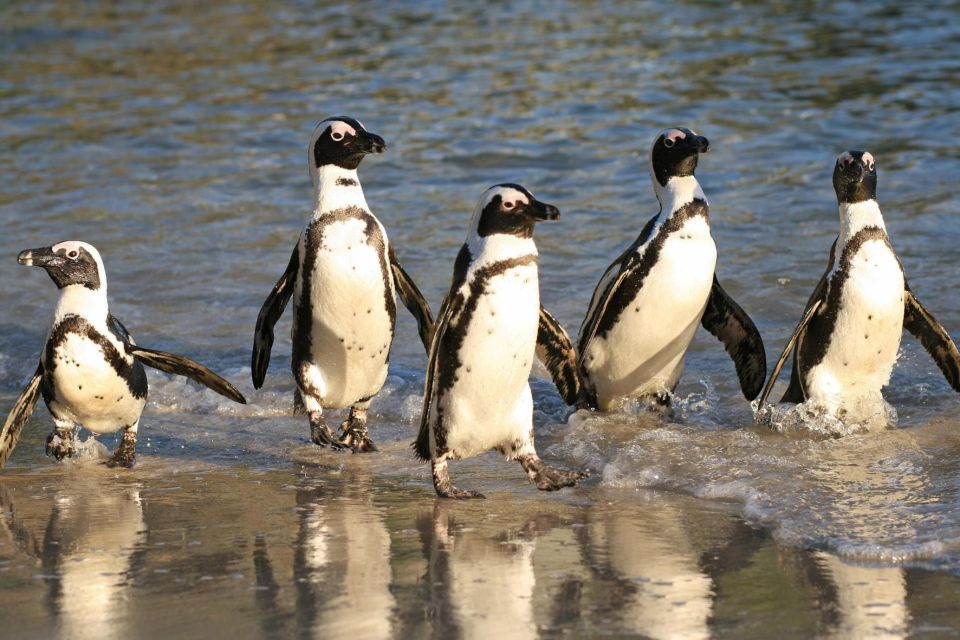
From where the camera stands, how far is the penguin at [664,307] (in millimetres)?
5734

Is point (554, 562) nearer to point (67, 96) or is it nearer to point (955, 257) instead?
point (955, 257)

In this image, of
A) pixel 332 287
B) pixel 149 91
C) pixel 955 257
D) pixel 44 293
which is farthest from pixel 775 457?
pixel 149 91

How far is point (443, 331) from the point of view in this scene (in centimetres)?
474

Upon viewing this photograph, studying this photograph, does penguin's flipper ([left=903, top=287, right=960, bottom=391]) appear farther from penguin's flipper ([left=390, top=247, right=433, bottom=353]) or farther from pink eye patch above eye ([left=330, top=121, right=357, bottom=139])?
pink eye patch above eye ([left=330, top=121, right=357, bottom=139])

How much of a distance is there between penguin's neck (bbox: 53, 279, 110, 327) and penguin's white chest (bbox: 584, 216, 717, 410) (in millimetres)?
1885

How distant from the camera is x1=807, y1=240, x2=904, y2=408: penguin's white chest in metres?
5.55

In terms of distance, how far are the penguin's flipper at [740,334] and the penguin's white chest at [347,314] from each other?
1341 millimetres

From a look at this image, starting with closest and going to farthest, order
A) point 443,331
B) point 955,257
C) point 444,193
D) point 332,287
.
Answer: point 443,331
point 332,287
point 955,257
point 444,193

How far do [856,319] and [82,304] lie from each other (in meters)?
2.81

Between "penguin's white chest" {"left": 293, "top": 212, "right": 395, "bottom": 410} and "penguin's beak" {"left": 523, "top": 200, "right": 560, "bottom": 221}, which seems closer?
"penguin's beak" {"left": 523, "top": 200, "right": 560, "bottom": 221}

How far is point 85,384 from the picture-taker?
5.29 meters

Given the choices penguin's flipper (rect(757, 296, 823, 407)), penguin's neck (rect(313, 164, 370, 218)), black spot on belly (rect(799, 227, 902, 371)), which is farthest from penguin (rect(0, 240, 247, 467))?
black spot on belly (rect(799, 227, 902, 371))

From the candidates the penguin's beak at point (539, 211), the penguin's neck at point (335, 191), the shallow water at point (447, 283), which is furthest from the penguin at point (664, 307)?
the penguin's beak at point (539, 211)

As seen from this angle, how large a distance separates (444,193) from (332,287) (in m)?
5.21
